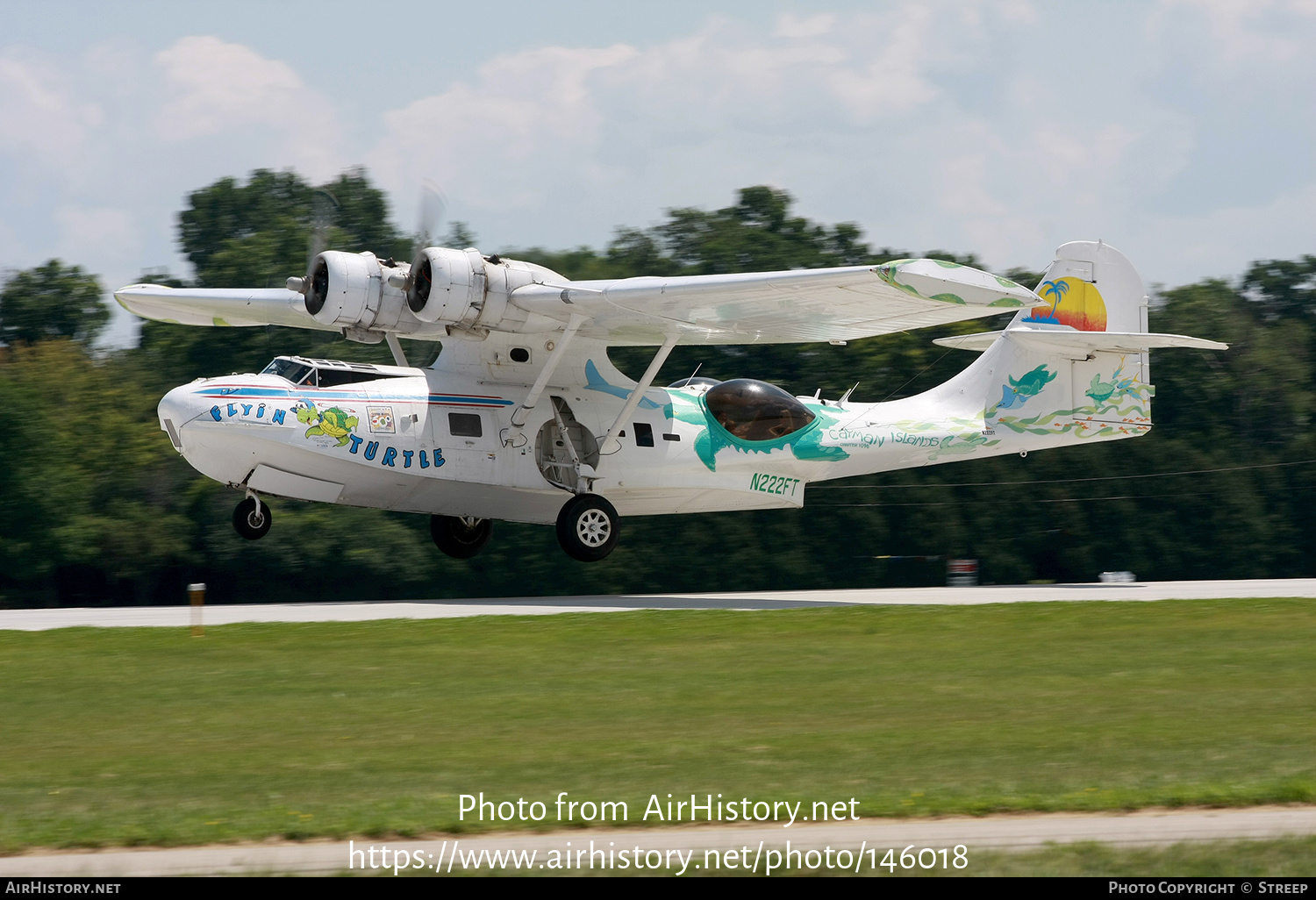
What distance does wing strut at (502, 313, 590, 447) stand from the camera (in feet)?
65.4

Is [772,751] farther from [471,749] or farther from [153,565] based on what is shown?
[153,565]

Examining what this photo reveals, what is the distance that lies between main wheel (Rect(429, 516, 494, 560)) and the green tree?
21.8 m

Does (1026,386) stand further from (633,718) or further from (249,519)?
(633,718)

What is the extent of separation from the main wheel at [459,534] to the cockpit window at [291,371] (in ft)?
12.4

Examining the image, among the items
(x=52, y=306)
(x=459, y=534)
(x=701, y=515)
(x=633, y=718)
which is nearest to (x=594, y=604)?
(x=459, y=534)

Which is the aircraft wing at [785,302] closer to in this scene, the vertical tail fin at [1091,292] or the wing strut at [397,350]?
the wing strut at [397,350]

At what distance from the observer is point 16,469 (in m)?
30.5

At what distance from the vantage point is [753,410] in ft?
72.6

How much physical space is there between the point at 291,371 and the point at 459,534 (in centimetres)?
428

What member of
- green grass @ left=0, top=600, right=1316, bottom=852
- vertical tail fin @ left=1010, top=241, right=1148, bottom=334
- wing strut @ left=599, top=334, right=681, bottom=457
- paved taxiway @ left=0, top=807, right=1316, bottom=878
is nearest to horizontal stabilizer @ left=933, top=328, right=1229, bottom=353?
vertical tail fin @ left=1010, top=241, right=1148, bottom=334

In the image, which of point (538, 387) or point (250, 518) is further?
point (538, 387)

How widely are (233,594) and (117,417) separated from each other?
5.30 metres

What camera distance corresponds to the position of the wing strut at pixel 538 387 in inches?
785

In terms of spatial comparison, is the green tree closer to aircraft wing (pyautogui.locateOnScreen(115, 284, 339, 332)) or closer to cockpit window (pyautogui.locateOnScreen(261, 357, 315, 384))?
aircraft wing (pyautogui.locateOnScreen(115, 284, 339, 332))
